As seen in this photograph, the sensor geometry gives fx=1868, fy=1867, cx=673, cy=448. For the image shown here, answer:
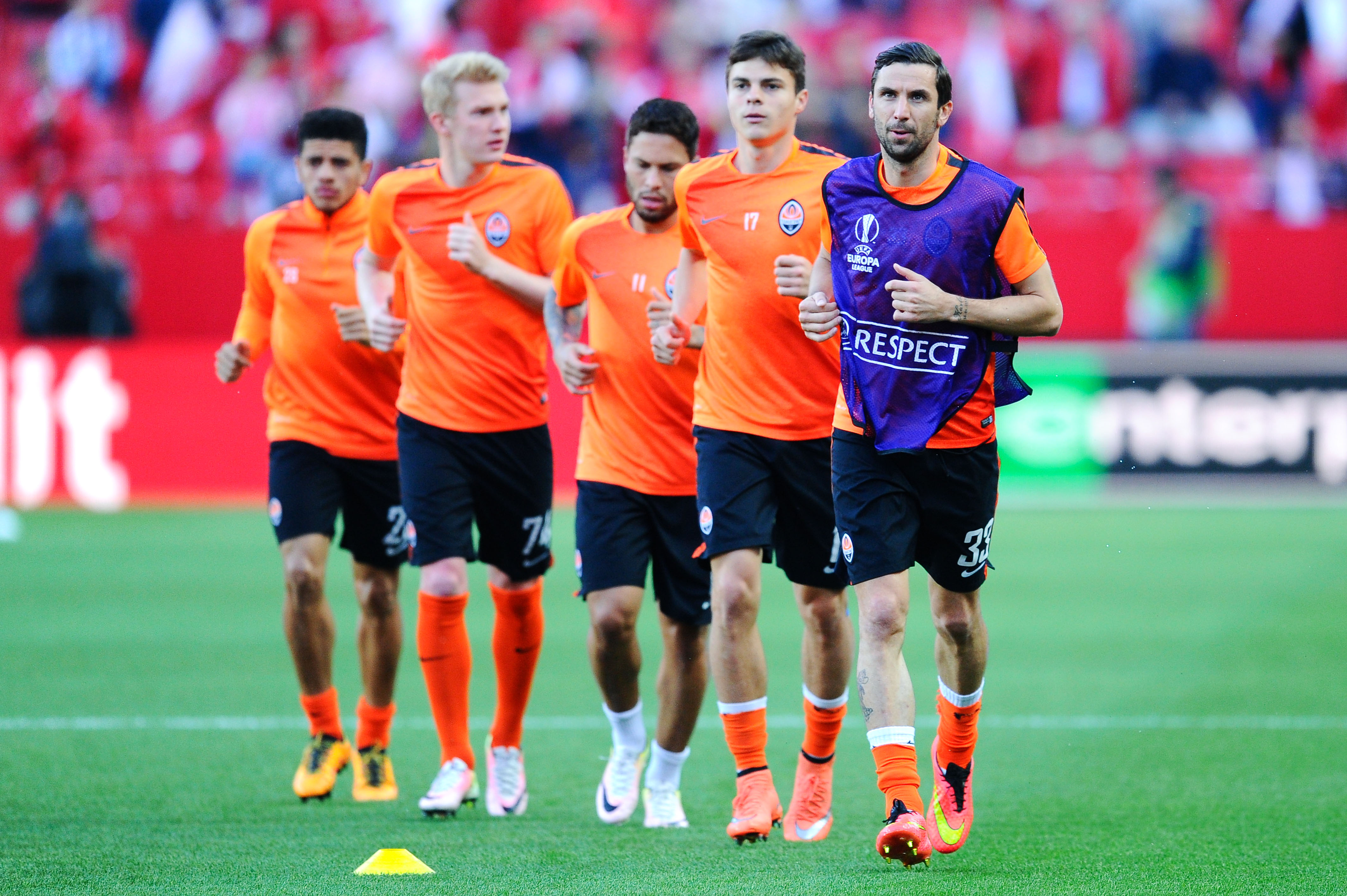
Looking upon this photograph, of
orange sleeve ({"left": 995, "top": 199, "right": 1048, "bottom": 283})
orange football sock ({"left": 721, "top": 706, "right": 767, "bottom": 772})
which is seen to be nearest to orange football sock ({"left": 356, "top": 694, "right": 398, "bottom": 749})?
orange football sock ({"left": 721, "top": 706, "right": 767, "bottom": 772})

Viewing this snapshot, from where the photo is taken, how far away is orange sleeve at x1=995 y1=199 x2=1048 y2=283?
5254mm

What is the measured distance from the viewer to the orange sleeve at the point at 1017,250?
5.25m

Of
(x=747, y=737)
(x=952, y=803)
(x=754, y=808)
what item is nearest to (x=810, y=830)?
(x=754, y=808)

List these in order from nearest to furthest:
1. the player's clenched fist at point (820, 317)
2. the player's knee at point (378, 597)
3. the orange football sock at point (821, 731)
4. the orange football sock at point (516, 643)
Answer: the player's clenched fist at point (820, 317), the orange football sock at point (821, 731), the orange football sock at point (516, 643), the player's knee at point (378, 597)

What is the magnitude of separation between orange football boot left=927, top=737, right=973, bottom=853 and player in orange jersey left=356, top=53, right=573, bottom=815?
5.08 feet

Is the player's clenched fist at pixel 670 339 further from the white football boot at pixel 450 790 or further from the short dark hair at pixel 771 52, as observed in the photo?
the white football boot at pixel 450 790

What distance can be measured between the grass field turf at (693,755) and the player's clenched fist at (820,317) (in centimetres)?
153

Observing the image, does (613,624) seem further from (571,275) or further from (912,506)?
(912,506)

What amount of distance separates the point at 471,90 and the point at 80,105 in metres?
13.7

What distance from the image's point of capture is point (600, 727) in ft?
26.4

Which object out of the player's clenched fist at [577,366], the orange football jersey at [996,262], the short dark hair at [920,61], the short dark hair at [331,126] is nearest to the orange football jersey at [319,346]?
the short dark hair at [331,126]

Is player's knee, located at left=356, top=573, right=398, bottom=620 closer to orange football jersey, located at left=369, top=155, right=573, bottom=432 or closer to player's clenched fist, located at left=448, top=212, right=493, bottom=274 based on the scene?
orange football jersey, located at left=369, top=155, right=573, bottom=432

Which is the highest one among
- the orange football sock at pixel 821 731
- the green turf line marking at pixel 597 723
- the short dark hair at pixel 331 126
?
the short dark hair at pixel 331 126

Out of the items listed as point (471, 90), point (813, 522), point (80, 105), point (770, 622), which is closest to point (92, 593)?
point (770, 622)
